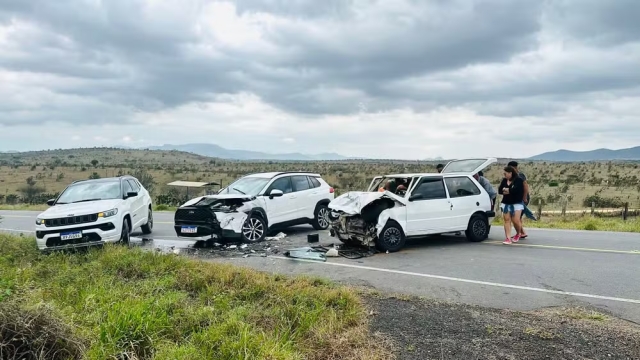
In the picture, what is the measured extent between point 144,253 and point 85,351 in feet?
15.3

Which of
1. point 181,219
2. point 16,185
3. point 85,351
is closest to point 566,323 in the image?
point 85,351

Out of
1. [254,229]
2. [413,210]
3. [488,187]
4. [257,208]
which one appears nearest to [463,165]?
[488,187]

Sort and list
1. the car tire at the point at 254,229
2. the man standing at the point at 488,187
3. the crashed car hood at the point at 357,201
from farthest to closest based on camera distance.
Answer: the man standing at the point at 488,187 → the car tire at the point at 254,229 → the crashed car hood at the point at 357,201

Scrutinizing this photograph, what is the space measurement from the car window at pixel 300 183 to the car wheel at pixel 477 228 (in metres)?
4.69

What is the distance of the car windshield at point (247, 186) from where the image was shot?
1284cm

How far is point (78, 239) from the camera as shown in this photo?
10.5 metres

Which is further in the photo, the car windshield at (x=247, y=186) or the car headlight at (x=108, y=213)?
the car windshield at (x=247, y=186)

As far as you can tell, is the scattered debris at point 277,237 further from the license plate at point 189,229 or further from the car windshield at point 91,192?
the car windshield at point 91,192

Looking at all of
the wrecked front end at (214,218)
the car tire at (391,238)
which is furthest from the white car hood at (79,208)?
the car tire at (391,238)

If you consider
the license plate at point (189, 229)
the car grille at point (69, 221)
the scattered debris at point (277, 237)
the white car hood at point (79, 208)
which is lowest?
the scattered debris at point (277, 237)

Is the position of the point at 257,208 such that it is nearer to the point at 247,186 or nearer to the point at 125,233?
the point at 247,186

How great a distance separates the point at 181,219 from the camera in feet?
38.6

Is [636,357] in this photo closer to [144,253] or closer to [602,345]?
[602,345]

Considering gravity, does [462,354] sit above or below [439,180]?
below
